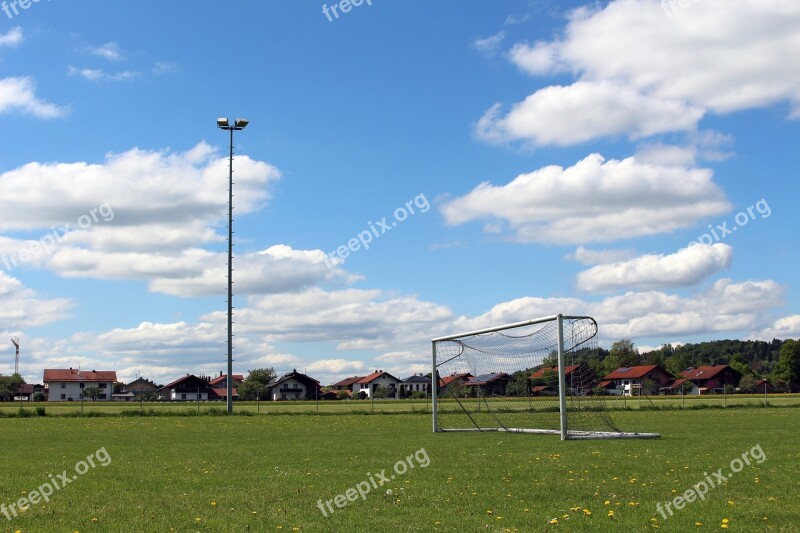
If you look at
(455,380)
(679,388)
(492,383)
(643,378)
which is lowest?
(679,388)

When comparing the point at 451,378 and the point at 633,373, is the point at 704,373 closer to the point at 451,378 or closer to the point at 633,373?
the point at 633,373

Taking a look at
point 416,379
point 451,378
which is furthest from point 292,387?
point 451,378

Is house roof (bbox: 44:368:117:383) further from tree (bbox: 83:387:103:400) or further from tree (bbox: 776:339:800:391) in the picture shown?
tree (bbox: 776:339:800:391)

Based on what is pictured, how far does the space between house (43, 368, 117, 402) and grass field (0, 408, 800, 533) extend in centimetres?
14808

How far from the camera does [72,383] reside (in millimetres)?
161500

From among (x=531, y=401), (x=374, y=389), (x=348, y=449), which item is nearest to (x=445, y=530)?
(x=348, y=449)

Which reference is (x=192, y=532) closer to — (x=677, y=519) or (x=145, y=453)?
(x=677, y=519)

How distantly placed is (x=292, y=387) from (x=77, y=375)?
45.1m

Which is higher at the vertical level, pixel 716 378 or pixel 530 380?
pixel 530 380

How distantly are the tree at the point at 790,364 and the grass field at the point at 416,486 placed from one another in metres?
146

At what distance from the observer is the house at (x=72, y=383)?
15950 centimetres

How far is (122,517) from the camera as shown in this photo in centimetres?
1134

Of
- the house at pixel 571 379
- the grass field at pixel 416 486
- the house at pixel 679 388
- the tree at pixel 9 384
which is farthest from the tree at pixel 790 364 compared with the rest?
the tree at pixel 9 384

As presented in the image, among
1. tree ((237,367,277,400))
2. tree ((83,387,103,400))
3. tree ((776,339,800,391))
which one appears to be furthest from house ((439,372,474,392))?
tree ((776,339,800,391))
